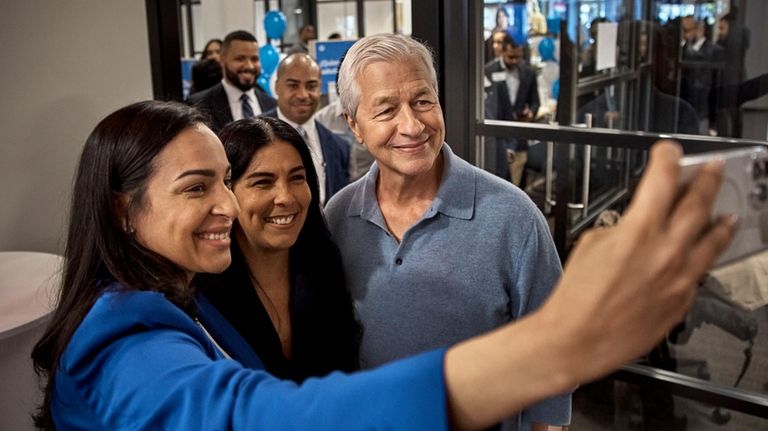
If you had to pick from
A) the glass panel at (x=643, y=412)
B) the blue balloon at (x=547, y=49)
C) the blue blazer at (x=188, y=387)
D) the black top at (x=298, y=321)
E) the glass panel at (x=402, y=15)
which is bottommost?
the glass panel at (x=643, y=412)

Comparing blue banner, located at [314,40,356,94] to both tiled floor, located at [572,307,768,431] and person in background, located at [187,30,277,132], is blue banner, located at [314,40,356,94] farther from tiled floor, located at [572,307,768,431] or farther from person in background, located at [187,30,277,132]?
tiled floor, located at [572,307,768,431]

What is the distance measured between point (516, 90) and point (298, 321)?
2.66 metres

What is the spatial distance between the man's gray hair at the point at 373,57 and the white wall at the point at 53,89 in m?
1.59

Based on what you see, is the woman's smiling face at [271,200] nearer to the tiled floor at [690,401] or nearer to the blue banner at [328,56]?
the tiled floor at [690,401]

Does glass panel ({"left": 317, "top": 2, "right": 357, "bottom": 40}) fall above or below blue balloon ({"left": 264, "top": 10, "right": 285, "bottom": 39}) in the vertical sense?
above

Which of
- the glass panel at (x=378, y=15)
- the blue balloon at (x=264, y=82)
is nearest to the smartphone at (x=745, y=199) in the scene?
the blue balloon at (x=264, y=82)

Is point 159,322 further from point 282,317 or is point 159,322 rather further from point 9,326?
point 9,326

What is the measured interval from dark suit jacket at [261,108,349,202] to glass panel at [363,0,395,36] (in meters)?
8.03

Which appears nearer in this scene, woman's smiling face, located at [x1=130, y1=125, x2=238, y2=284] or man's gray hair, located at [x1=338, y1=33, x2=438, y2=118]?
woman's smiling face, located at [x1=130, y1=125, x2=238, y2=284]

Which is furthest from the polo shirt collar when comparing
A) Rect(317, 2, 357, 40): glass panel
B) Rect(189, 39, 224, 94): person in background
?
Rect(317, 2, 357, 40): glass panel

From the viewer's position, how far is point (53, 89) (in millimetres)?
2977

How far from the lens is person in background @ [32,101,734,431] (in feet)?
1.73

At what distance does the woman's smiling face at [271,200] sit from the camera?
160 centimetres

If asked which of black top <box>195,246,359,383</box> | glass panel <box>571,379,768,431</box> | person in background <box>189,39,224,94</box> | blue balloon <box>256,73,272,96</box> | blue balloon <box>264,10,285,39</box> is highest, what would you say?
blue balloon <box>264,10,285,39</box>
